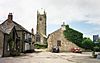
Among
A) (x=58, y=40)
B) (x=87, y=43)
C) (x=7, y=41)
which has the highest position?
(x=58, y=40)

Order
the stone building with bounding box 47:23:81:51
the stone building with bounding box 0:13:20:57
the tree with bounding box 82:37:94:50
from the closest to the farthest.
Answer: the stone building with bounding box 0:13:20:57 < the tree with bounding box 82:37:94:50 < the stone building with bounding box 47:23:81:51

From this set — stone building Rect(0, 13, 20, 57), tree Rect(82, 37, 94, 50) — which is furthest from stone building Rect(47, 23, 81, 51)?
stone building Rect(0, 13, 20, 57)

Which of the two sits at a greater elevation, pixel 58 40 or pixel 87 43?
pixel 58 40

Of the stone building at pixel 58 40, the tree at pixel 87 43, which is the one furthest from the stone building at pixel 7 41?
the tree at pixel 87 43

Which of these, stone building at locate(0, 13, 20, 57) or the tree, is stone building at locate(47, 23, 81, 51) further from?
stone building at locate(0, 13, 20, 57)

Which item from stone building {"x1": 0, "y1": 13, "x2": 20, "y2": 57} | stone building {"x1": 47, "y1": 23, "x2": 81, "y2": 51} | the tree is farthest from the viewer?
stone building {"x1": 47, "y1": 23, "x2": 81, "y2": 51}

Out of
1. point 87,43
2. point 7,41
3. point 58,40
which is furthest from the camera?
point 58,40

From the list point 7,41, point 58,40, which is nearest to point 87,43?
point 58,40

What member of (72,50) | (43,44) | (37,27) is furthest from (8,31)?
(37,27)

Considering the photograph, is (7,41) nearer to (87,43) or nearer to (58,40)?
(58,40)

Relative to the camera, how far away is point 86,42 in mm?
63250

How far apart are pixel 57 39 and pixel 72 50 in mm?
6639

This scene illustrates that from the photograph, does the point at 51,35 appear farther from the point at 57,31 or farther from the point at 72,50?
the point at 72,50

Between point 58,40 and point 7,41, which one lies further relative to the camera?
point 58,40
